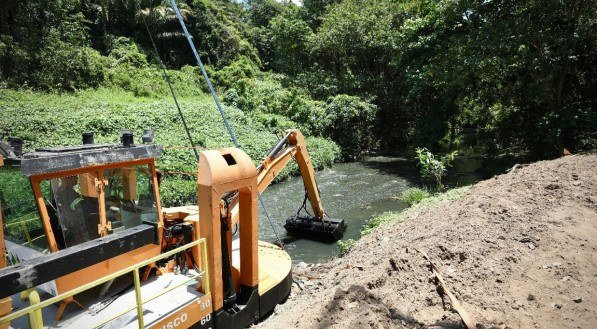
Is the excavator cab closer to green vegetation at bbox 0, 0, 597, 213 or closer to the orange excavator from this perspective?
the orange excavator

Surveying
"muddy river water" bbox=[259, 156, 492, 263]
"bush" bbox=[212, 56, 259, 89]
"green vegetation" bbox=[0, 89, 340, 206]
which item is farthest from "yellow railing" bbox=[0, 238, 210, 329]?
"bush" bbox=[212, 56, 259, 89]

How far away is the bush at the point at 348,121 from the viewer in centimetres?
2436

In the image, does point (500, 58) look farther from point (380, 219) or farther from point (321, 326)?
point (321, 326)

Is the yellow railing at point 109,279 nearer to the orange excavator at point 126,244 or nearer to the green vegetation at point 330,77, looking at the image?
the orange excavator at point 126,244

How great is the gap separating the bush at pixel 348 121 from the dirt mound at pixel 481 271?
1628cm

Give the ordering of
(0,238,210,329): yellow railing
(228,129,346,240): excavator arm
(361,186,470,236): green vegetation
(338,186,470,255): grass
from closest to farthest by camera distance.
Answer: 1. (0,238,210,329): yellow railing
2. (228,129,346,240): excavator arm
3. (338,186,470,255): grass
4. (361,186,470,236): green vegetation

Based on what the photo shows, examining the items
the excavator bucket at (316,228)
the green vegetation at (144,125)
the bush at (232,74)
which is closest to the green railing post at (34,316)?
the excavator bucket at (316,228)

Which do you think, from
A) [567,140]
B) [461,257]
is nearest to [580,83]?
[567,140]

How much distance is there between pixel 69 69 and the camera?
23.2 m

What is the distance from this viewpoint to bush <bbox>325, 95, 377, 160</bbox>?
79.9ft

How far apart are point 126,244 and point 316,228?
22.1ft

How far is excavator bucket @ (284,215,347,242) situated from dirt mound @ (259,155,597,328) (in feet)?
6.49

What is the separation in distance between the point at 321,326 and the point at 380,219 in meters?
6.43

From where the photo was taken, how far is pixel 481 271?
16.7 ft
